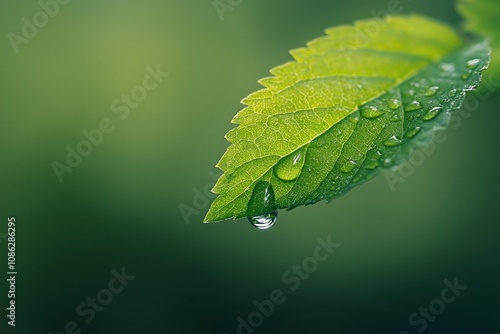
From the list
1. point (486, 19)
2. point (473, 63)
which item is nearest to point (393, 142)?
point (473, 63)

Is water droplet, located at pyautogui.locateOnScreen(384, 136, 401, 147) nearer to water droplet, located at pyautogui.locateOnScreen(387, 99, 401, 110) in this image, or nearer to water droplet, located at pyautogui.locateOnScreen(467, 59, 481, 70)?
water droplet, located at pyautogui.locateOnScreen(387, 99, 401, 110)

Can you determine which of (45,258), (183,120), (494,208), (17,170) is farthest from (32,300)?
(494,208)

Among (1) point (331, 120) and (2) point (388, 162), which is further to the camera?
(1) point (331, 120)

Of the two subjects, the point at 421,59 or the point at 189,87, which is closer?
the point at 421,59

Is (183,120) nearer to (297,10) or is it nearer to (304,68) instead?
(297,10)

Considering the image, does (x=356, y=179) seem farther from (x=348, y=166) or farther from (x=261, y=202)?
(x=261, y=202)

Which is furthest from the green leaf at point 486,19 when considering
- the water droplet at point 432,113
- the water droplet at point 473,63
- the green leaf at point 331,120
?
the water droplet at point 432,113

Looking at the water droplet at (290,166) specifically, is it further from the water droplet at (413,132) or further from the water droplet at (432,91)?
the water droplet at (432,91)
